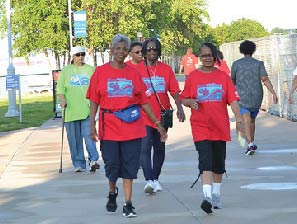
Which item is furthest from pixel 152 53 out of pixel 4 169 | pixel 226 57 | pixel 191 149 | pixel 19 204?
pixel 226 57

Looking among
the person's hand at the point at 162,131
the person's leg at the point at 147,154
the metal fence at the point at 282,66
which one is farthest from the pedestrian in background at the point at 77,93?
the metal fence at the point at 282,66

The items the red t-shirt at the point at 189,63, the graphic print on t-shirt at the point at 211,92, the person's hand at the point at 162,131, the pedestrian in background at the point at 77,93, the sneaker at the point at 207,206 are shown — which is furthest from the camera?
the red t-shirt at the point at 189,63

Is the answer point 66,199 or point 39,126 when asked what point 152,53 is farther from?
point 39,126

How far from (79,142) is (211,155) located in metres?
4.03

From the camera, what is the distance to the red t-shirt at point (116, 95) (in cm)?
809

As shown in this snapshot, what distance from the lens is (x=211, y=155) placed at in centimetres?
835

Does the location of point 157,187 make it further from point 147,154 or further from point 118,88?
point 118,88

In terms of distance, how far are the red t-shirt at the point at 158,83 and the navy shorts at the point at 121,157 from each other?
132cm

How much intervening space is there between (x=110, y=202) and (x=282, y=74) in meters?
13.2

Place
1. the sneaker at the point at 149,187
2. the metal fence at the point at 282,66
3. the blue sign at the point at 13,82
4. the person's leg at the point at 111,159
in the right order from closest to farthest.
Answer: the person's leg at the point at 111,159 → the sneaker at the point at 149,187 → the metal fence at the point at 282,66 → the blue sign at the point at 13,82

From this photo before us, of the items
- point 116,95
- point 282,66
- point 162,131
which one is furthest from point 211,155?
point 282,66

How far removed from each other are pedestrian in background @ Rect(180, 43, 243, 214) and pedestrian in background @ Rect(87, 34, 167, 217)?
55 cm

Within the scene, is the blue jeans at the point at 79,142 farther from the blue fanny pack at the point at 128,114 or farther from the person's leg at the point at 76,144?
the blue fanny pack at the point at 128,114

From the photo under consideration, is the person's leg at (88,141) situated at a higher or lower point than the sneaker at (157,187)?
higher
